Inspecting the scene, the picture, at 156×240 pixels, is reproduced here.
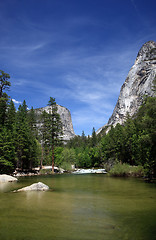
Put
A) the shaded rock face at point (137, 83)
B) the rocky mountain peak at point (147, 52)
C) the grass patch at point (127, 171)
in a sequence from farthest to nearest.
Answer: the rocky mountain peak at point (147, 52) → the shaded rock face at point (137, 83) → the grass patch at point (127, 171)

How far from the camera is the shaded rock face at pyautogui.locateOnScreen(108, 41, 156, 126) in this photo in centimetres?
14562

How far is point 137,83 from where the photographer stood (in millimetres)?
153875

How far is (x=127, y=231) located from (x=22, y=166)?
130 ft

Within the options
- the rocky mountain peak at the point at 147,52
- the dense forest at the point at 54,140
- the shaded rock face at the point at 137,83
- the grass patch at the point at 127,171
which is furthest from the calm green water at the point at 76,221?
the rocky mountain peak at the point at 147,52

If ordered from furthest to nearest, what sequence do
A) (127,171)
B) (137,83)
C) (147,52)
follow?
1. (147,52)
2. (137,83)
3. (127,171)

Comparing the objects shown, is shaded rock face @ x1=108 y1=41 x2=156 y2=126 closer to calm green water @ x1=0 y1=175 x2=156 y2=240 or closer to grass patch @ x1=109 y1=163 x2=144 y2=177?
grass patch @ x1=109 y1=163 x2=144 y2=177

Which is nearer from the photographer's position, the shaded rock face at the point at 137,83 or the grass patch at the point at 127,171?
the grass patch at the point at 127,171

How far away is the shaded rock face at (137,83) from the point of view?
478ft

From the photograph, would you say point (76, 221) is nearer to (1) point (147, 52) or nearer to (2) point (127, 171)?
(2) point (127, 171)

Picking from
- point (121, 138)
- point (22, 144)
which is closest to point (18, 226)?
point (22, 144)

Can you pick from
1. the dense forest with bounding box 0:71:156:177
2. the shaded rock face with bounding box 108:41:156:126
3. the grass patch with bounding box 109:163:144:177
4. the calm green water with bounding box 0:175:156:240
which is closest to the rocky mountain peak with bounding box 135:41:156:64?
the shaded rock face with bounding box 108:41:156:126

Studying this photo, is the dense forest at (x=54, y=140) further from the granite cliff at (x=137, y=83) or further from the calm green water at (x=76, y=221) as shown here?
the granite cliff at (x=137, y=83)

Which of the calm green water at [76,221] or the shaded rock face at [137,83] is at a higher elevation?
the shaded rock face at [137,83]

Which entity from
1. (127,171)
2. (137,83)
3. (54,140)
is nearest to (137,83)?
(137,83)
